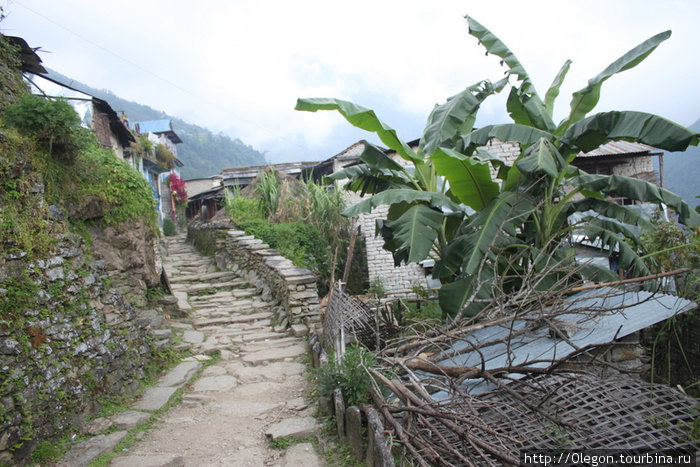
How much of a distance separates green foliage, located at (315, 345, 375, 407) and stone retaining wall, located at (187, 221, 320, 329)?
3275 millimetres

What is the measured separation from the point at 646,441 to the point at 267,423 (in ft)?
10.5

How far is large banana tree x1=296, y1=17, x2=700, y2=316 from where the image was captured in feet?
14.7

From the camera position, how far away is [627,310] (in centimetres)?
384

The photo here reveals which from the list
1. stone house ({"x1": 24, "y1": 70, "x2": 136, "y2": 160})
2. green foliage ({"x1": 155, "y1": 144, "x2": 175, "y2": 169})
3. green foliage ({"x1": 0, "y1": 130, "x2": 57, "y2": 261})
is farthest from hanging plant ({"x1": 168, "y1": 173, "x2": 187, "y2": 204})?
green foliage ({"x1": 0, "y1": 130, "x2": 57, "y2": 261})

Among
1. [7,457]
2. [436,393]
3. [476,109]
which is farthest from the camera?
[476,109]

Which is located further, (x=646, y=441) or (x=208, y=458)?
(x=208, y=458)

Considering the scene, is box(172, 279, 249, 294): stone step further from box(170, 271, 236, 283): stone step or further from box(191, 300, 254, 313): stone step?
box(191, 300, 254, 313): stone step

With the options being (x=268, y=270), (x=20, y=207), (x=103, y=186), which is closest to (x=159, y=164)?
(x=268, y=270)

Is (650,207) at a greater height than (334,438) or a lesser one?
greater

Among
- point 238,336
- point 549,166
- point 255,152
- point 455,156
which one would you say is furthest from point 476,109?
point 255,152

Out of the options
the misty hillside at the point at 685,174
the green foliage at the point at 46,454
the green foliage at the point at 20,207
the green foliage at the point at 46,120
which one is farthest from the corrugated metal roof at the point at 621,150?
the green foliage at the point at 46,454

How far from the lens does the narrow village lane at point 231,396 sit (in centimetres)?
369

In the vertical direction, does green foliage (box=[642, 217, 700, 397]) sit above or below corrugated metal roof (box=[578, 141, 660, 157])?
below

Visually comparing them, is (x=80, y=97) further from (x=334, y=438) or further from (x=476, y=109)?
(x=334, y=438)
